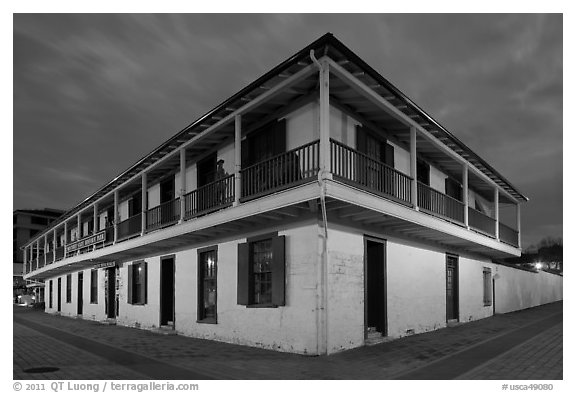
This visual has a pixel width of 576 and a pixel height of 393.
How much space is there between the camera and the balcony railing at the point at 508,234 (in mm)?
20219

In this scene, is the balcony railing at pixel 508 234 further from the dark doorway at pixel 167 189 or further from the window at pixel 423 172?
the dark doorway at pixel 167 189

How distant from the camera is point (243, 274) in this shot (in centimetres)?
1201

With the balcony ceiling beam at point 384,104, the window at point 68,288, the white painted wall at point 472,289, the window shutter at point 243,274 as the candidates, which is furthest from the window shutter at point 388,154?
the window at point 68,288

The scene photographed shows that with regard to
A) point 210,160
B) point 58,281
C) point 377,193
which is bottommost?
point 58,281

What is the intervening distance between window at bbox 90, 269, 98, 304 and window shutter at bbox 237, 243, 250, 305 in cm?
1387

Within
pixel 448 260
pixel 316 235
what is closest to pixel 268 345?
pixel 316 235

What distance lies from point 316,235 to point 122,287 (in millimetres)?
12130

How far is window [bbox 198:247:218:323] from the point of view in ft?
45.8

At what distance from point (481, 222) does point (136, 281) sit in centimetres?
1327

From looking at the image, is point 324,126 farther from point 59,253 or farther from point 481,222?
point 59,253

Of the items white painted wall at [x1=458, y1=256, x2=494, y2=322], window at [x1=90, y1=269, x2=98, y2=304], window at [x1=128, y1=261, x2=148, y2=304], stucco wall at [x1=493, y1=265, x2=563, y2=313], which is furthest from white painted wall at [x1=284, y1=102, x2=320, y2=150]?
window at [x1=90, y1=269, x2=98, y2=304]

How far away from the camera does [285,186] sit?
1020 cm
